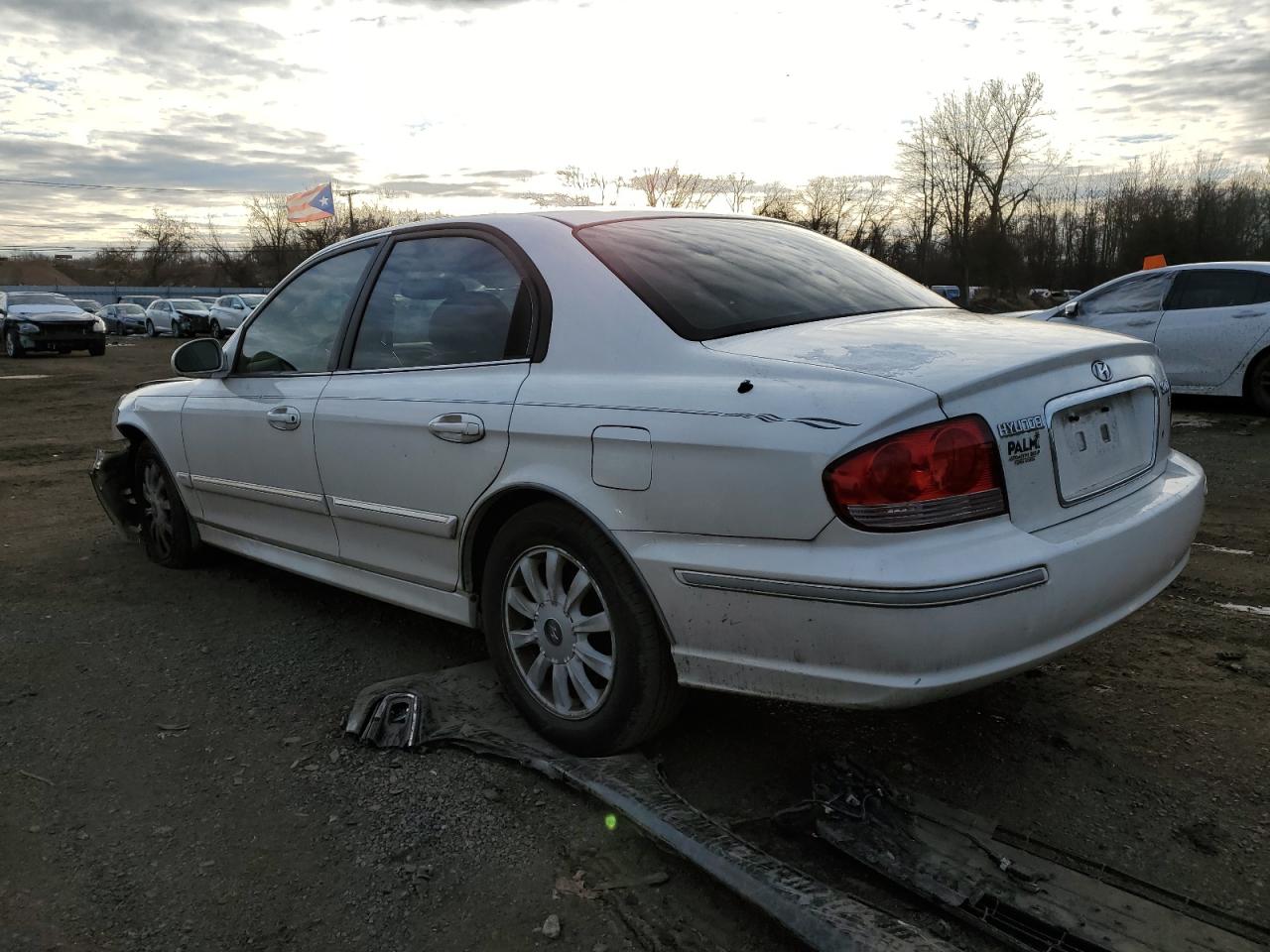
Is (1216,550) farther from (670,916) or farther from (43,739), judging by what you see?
(43,739)

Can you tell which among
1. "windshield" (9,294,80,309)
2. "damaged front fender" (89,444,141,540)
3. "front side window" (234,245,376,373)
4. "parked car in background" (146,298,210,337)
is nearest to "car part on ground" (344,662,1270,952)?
"front side window" (234,245,376,373)

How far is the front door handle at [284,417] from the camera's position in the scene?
11.7 ft

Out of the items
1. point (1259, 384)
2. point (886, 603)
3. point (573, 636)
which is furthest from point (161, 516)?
point (1259, 384)

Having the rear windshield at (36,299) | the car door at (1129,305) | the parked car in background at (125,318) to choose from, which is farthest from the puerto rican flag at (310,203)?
the car door at (1129,305)

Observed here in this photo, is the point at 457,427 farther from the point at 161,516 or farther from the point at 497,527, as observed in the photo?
the point at 161,516

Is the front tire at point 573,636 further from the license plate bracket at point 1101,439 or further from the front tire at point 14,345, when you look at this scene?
the front tire at point 14,345

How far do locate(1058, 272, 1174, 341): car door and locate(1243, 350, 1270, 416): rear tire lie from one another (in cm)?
85

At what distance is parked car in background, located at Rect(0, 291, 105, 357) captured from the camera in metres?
20.8

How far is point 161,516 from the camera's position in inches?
187

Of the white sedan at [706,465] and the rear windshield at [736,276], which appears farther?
the rear windshield at [736,276]

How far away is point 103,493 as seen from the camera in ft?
16.3

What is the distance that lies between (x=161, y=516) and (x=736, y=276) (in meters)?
3.32

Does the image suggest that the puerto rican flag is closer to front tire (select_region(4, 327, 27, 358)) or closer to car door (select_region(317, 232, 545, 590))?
front tire (select_region(4, 327, 27, 358))

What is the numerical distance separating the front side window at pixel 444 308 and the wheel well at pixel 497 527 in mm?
430
